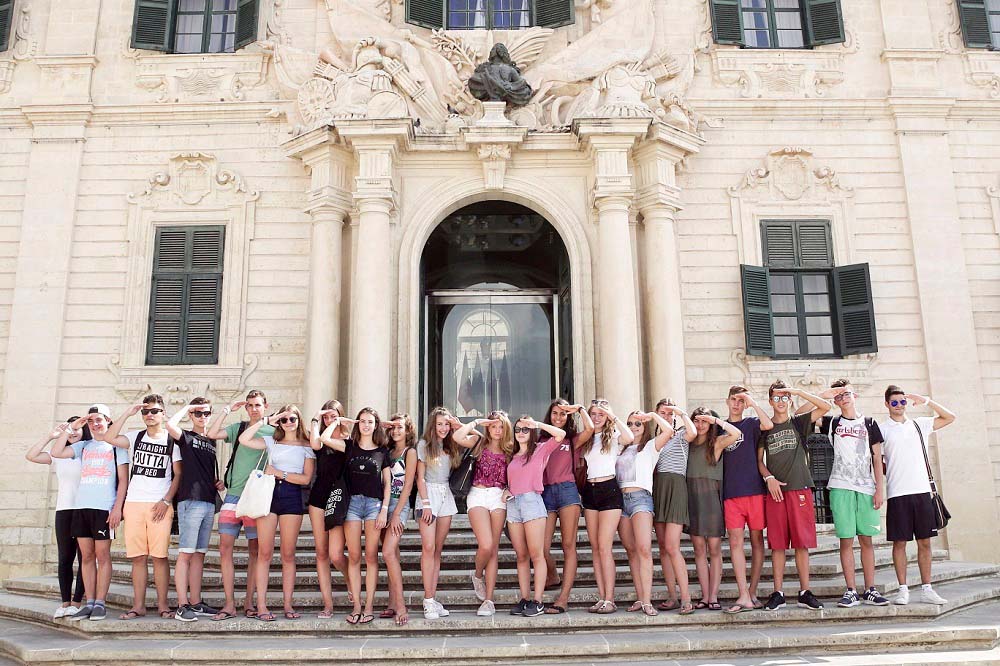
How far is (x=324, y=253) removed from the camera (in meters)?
11.1

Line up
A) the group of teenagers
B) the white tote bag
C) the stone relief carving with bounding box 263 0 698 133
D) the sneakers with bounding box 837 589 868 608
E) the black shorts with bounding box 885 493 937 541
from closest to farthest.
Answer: the white tote bag, the group of teenagers, the sneakers with bounding box 837 589 868 608, the black shorts with bounding box 885 493 937 541, the stone relief carving with bounding box 263 0 698 133

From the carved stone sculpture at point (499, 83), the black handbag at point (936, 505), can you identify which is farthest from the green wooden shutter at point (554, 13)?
the black handbag at point (936, 505)

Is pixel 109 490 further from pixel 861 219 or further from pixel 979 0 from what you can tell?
pixel 979 0

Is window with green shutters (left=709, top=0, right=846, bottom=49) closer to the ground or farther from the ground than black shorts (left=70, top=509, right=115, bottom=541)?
farther from the ground

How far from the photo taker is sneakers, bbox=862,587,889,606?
6.57 metres

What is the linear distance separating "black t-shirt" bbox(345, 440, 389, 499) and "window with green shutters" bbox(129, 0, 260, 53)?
27.0 ft

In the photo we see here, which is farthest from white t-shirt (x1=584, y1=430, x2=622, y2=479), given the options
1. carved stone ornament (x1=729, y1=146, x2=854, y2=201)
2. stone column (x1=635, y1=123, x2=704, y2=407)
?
carved stone ornament (x1=729, y1=146, x2=854, y2=201)

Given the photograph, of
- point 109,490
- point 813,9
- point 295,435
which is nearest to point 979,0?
point 813,9

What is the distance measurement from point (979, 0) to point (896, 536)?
981cm

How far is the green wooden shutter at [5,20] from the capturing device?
12211 mm

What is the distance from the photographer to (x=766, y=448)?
22.5ft

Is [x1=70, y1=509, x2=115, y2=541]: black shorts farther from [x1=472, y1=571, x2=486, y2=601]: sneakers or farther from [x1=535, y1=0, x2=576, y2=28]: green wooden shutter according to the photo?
[x1=535, y1=0, x2=576, y2=28]: green wooden shutter

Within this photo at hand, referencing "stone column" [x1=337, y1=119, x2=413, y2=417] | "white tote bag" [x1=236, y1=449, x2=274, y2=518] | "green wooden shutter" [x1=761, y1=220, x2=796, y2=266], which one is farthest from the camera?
"green wooden shutter" [x1=761, y1=220, x2=796, y2=266]

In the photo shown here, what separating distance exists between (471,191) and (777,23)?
568 centimetres
